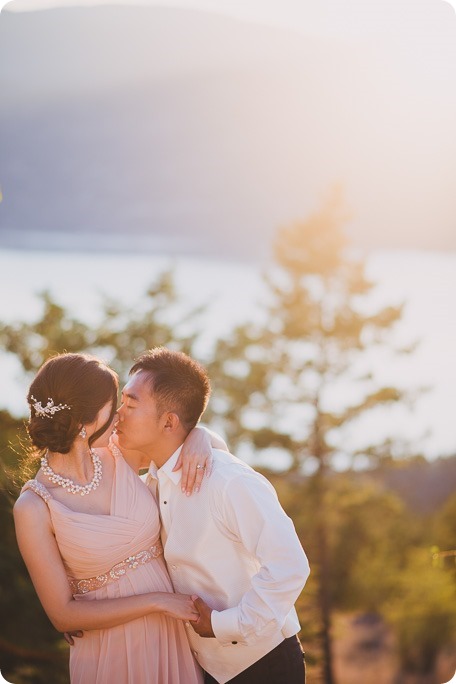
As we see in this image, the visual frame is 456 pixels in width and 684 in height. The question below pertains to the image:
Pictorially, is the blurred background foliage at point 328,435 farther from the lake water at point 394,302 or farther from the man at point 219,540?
the man at point 219,540

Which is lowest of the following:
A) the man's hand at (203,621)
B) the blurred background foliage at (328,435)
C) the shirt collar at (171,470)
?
the blurred background foliage at (328,435)

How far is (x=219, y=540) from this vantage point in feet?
7.08

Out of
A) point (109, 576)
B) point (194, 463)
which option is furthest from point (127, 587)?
point (194, 463)

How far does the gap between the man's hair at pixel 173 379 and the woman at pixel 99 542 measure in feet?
0.39

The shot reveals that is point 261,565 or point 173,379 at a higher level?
point 173,379

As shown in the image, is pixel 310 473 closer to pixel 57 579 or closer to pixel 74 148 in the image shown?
pixel 74 148

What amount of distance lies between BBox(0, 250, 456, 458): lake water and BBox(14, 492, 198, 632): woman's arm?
355 inches

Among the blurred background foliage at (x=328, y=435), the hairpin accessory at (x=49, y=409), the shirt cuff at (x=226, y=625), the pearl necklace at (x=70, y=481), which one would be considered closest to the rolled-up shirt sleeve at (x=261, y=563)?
the shirt cuff at (x=226, y=625)

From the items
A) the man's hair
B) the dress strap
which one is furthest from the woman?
the man's hair

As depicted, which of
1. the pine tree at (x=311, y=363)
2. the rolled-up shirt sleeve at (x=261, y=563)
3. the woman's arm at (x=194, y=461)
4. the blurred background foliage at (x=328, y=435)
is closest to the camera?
the rolled-up shirt sleeve at (x=261, y=563)

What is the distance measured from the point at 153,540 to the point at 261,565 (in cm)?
39

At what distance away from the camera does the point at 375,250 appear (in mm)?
14102

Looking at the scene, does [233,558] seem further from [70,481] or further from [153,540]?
[70,481]

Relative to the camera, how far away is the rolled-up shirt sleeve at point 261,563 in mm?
2018
